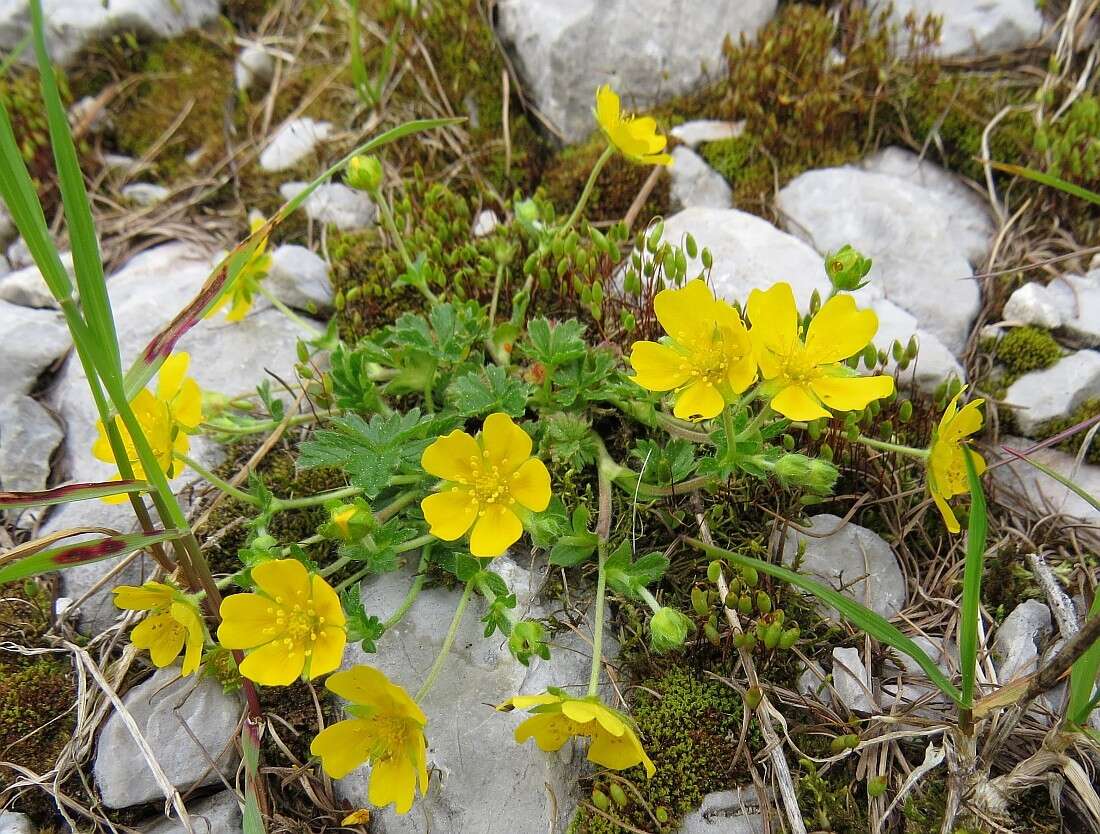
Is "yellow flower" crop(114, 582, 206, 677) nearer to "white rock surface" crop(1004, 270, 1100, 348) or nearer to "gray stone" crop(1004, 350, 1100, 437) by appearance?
"gray stone" crop(1004, 350, 1100, 437)

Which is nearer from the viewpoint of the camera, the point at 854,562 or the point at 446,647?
the point at 446,647

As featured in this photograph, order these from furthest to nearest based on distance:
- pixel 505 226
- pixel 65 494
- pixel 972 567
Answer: pixel 505 226
pixel 65 494
pixel 972 567

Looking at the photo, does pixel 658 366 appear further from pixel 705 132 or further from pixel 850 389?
pixel 705 132

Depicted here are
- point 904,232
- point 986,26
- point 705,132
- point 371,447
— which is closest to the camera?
point 371,447

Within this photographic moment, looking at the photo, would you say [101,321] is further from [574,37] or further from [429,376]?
[574,37]

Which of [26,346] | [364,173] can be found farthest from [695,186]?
[26,346]

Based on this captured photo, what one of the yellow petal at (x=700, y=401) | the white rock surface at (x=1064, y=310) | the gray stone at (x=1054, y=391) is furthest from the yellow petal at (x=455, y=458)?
the white rock surface at (x=1064, y=310)

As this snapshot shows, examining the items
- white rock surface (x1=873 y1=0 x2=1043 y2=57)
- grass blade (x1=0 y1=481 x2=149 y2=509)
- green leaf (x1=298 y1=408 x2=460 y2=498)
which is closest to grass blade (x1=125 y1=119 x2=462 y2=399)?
grass blade (x1=0 y1=481 x2=149 y2=509)

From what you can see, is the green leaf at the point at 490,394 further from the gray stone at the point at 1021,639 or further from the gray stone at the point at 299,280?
the gray stone at the point at 1021,639
